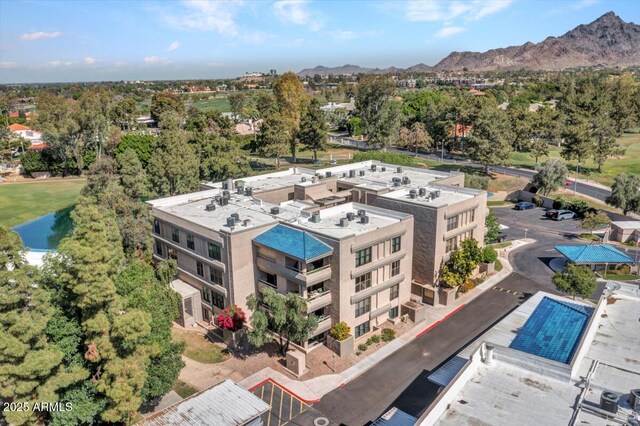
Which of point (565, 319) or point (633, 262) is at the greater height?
point (565, 319)

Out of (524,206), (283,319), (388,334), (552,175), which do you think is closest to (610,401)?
(388,334)

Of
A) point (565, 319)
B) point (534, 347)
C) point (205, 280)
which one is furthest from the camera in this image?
point (205, 280)

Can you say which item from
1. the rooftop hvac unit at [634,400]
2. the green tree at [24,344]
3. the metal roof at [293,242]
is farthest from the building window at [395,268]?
the green tree at [24,344]

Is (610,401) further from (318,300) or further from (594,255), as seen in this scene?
(594,255)

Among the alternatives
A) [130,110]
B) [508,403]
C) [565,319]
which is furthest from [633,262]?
[130,110]

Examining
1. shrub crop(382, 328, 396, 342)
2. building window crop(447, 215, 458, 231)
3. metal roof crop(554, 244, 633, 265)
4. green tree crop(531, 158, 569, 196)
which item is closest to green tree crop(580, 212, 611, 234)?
metal roof crop(554, 244, 633, 265)

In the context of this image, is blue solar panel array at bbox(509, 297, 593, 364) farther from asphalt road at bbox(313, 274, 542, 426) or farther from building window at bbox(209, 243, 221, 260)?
building window at bbox(209, 243, 221, 260)

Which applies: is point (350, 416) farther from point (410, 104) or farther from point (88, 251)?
point (410, 104)
